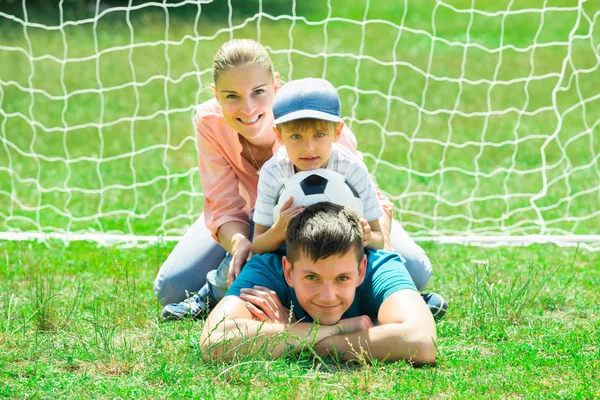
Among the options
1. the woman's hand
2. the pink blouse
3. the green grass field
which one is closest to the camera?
the green grass field

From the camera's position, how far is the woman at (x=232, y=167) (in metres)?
4.21

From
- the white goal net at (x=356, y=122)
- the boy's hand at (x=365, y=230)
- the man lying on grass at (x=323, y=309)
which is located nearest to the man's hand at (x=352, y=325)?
the man lying on grass at (x=323, y=309)

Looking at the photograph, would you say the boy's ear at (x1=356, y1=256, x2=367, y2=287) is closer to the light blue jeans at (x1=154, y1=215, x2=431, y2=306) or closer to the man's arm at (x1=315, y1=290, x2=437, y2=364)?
the man's arm at (x1=315, y1=290, x2=437, y2=364)

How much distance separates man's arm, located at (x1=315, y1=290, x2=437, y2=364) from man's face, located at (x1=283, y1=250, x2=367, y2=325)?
13cm

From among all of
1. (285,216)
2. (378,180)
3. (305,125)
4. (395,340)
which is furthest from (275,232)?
(378,180)

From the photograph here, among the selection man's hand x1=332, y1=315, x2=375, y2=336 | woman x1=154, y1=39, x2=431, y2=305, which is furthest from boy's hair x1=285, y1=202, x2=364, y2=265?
woman x1=154, y1=39, x2=431, y2=305

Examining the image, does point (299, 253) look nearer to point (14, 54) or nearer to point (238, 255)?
point (238, 255)

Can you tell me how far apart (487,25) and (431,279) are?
11.0 metres

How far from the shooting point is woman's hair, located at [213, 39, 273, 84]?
418cm

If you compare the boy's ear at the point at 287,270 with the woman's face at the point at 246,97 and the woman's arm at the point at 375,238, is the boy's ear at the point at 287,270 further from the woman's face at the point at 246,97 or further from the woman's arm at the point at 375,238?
the woman's face at the point at 246,97

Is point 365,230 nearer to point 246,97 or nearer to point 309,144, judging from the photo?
point 309,144

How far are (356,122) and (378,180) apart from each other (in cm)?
178

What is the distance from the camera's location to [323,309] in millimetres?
3768

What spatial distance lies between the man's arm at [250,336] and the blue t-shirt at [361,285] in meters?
0.16
